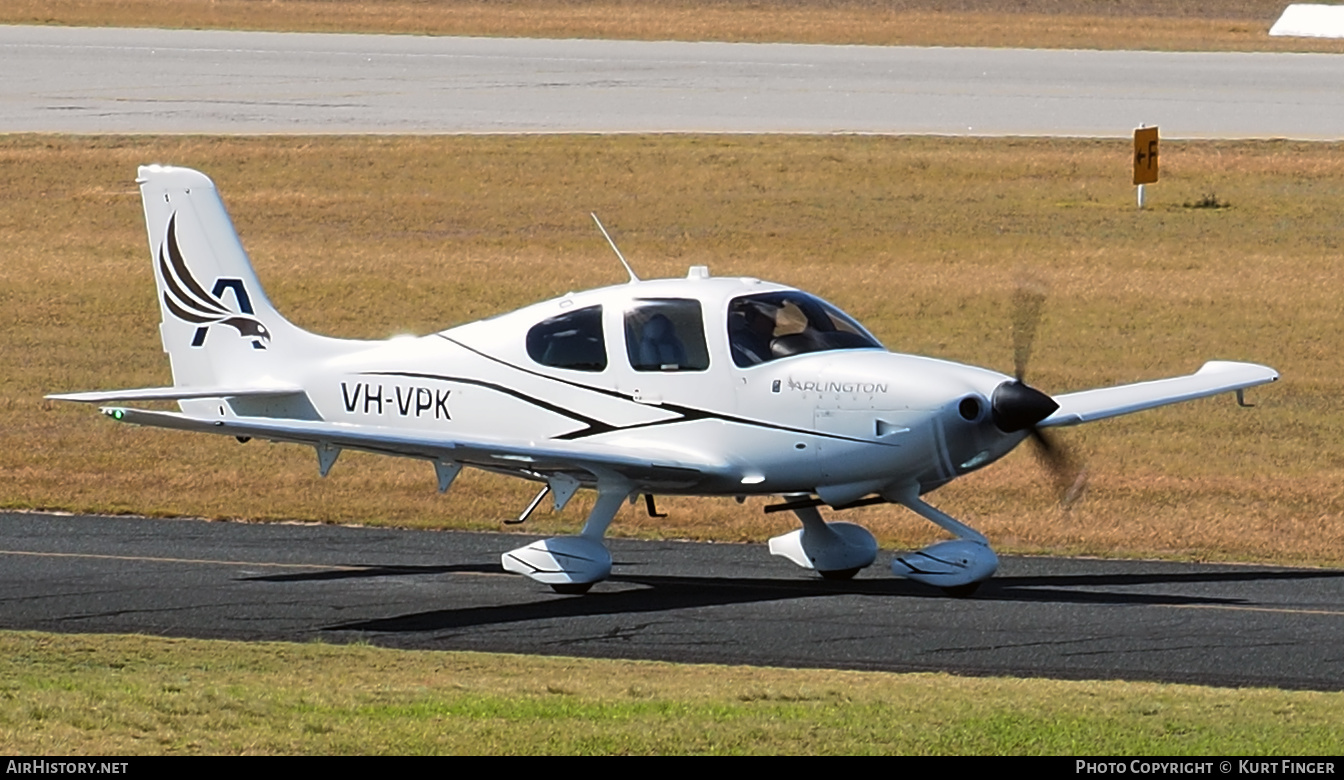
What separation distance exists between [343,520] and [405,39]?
133 ft

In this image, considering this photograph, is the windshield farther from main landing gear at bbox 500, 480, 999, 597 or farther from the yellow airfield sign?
the yellow airfield sign

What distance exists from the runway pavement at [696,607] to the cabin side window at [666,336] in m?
1.69

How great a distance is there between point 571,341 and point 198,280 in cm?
394

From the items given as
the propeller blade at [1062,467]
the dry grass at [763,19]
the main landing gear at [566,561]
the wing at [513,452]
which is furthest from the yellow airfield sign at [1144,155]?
the main landing gear at [566,561]

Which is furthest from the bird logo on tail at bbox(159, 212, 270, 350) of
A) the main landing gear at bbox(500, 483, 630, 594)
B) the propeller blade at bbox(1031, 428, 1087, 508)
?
the propeller blade at bbox(1031, 428, 1087, 508)

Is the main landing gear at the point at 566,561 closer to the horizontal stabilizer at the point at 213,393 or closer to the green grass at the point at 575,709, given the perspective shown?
the green grass at the point at 575,709

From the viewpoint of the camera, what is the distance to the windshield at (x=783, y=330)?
49.6 feet

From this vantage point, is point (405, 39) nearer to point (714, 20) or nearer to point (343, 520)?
point (714, 20)

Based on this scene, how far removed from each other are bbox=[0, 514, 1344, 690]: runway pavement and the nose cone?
1.32 m

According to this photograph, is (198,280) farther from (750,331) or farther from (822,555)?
(822,555)

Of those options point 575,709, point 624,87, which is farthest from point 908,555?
point 624,87

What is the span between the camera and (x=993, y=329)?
28.2m

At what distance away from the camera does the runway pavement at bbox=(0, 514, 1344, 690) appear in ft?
43.3

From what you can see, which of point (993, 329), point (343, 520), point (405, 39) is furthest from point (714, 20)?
point (343, 520)
